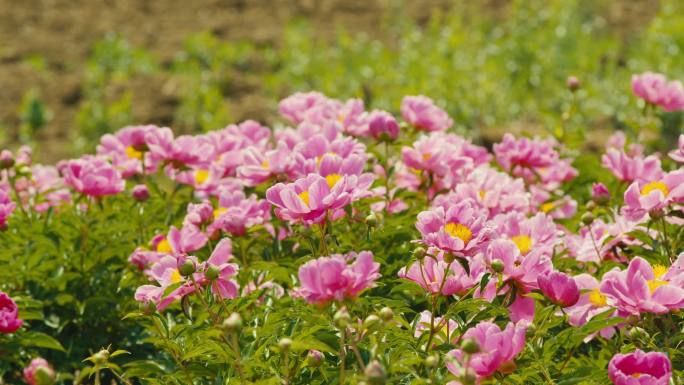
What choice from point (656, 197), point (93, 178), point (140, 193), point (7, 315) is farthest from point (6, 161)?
point (656, 197)

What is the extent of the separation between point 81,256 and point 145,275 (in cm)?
27

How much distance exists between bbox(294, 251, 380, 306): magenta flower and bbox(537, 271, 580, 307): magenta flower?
1.26 feet

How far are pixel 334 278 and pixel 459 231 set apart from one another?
35cm

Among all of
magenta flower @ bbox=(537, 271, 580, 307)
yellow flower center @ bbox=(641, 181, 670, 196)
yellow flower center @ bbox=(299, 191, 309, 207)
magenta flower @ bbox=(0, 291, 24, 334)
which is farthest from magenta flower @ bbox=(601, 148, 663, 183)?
magenta flower @ bbox=(0, 291, 24, 334)

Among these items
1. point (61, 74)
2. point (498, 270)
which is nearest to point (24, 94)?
point (61, 74)

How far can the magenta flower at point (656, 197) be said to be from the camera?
203cm

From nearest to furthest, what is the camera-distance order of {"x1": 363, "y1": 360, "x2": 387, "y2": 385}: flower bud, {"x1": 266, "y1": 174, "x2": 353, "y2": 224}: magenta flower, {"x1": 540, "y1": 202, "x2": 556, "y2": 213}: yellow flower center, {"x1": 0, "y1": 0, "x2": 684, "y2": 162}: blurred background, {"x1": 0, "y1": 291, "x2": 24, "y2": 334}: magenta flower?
1. {"x1": 363, "y1": 360, "x2": 387, "y2": 385}: flower bud
2. {"x1": 266, "y1": 174, "x2": 353, "y2": 224}: magenta flower
3. {"x1": 0, "y1": 291, "x2": 24, "y2": 334}: magenta flower
4. {"x1": 540, "y1": 202, "x2": 556, "y2": 213}: yellow flower center
5. {"x1": 0, "y1": 0, "x2": 684, "y2": 162}: blurred background

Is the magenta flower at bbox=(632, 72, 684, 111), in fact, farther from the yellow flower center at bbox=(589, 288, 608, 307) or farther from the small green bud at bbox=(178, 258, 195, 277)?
the small green bud at bbox=(178, 258, 195, 277)

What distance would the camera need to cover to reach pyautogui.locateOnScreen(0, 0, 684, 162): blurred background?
5980mm

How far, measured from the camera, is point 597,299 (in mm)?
2021

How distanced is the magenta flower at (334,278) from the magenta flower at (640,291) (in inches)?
19.8

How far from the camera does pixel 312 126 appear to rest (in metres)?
2.64

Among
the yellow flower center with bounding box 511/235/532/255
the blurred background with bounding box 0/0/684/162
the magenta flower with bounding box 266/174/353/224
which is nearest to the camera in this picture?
the magenta flower with bounding box 266/174/353/224

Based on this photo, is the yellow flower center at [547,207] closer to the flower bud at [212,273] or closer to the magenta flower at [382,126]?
the magenta flower at [382,126]
